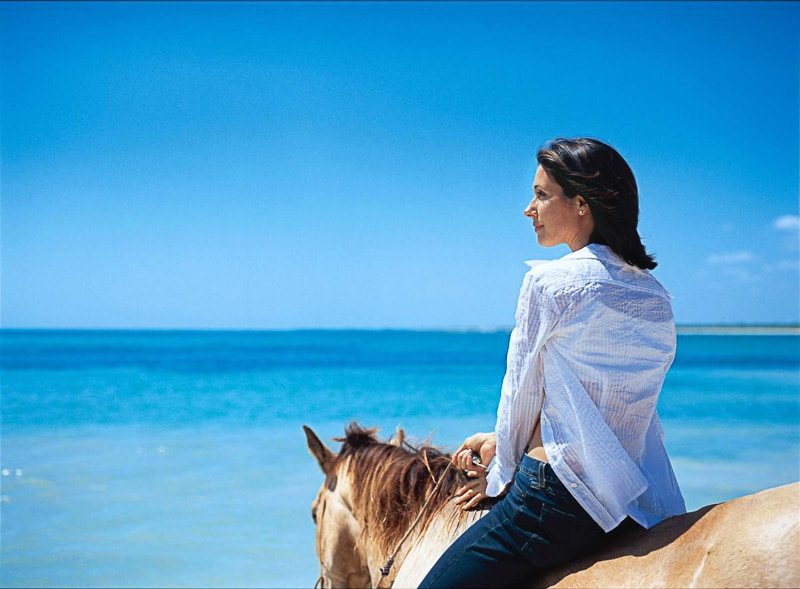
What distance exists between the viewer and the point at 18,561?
6.84 metres

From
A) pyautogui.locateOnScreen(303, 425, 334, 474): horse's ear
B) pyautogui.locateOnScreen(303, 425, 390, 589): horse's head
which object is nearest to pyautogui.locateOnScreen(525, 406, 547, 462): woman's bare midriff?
pyautogui.locateOnScreen(303, 425, 390, 589): horse's head

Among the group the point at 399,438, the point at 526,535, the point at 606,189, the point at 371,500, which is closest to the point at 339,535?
the point at 371,500

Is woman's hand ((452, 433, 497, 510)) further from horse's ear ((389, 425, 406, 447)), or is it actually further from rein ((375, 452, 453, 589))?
horse's ear ((389, 425, 406, 447))

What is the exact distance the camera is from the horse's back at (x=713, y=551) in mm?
1475

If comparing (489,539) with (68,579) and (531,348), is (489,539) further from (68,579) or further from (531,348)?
(68,579)

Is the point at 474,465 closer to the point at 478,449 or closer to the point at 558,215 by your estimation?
the point at 478,449

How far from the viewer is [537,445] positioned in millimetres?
1826

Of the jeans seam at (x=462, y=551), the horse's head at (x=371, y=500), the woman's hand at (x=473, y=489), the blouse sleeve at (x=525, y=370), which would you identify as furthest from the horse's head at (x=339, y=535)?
the blouse sleeve at (x=525, y=370)

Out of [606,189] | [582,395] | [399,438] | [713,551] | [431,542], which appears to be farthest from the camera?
[399,438]

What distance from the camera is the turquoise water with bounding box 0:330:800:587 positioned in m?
6.96

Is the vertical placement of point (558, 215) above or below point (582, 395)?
above

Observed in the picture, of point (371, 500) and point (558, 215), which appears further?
point (371, 500)

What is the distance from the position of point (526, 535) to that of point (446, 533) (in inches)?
20.5

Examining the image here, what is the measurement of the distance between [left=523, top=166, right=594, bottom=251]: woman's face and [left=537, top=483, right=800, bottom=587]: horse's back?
27.2 inches
